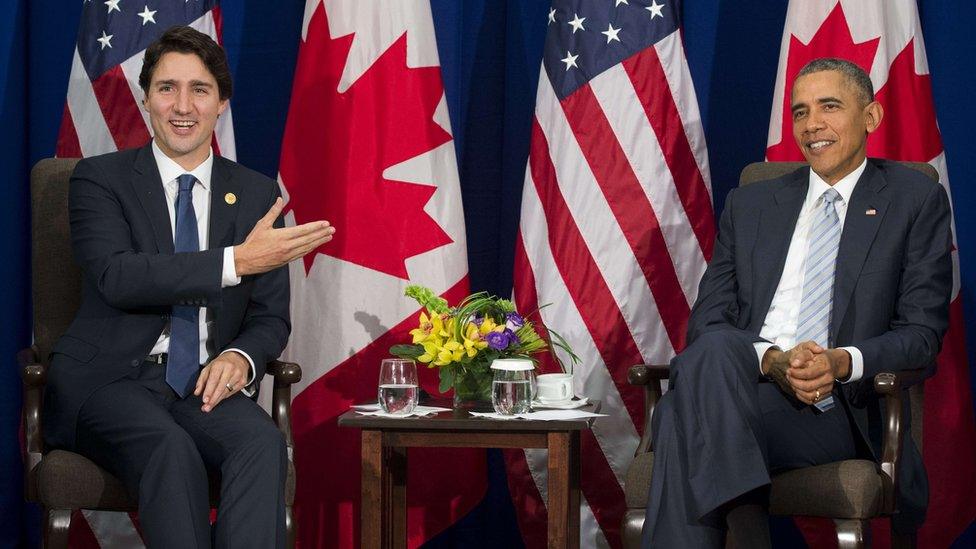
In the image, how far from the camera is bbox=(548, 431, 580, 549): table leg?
2779mm

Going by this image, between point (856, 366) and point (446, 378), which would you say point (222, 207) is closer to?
point (446, 378)

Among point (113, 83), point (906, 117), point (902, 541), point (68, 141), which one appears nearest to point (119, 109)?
point (113, 83)

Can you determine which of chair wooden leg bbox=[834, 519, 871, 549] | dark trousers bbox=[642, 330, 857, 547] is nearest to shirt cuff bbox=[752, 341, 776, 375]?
dark trousers bbox=[642, 330, 857, 547]

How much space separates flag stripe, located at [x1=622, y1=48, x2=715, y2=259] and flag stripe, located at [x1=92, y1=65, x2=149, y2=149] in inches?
60.9

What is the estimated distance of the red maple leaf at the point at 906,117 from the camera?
356 cm

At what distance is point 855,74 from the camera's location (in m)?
3.07

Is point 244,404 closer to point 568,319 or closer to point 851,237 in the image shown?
point 568,319

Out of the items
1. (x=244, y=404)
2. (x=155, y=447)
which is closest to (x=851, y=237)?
(x=244, y=404)

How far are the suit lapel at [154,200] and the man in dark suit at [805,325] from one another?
131cm

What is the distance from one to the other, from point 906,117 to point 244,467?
89.5 inches

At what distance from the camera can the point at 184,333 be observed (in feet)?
9.41

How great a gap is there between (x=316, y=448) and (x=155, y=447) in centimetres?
115

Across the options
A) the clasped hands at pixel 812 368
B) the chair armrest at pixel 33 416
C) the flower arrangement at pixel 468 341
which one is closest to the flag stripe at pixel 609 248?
the flower arrangement at pixel 468 341

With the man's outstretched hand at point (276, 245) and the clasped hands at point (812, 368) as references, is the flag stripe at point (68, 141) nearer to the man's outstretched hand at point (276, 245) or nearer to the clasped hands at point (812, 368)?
the man's outstretched hand at point (276, 245)
